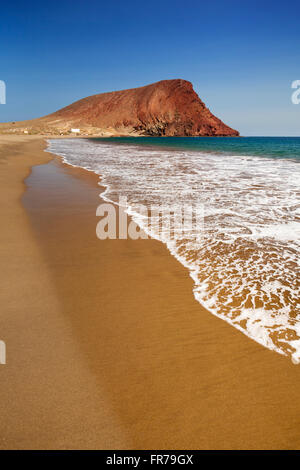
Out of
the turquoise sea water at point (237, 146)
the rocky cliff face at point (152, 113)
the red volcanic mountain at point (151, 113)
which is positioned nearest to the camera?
the turquoise sea water at point (237, 146)

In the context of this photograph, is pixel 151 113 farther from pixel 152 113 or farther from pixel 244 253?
pixel 244 253

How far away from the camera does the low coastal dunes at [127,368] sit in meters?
1.63

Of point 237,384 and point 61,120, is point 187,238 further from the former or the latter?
point 61,120

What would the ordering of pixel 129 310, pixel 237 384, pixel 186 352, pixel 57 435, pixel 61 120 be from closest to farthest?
pixel 57 435
pixel 237 384
pixel 186 352
pixel 129 310
pixel 61 120

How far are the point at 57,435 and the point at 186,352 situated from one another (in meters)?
1.14

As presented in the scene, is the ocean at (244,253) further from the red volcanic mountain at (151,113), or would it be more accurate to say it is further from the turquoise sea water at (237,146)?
the red volcanic mountain at (151,113)

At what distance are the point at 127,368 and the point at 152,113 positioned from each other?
126m

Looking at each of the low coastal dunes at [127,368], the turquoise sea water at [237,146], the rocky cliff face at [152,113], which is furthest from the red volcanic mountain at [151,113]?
the low coastal dunes at [127,368]

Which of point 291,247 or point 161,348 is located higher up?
point 291,247

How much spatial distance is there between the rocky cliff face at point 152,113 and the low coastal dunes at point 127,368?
11558 cm

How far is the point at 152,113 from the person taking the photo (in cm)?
11612

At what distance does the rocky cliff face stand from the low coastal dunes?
11558 centimetres

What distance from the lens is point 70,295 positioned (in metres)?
3.02

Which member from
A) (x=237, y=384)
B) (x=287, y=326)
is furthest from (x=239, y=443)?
(x=287, y=326)
